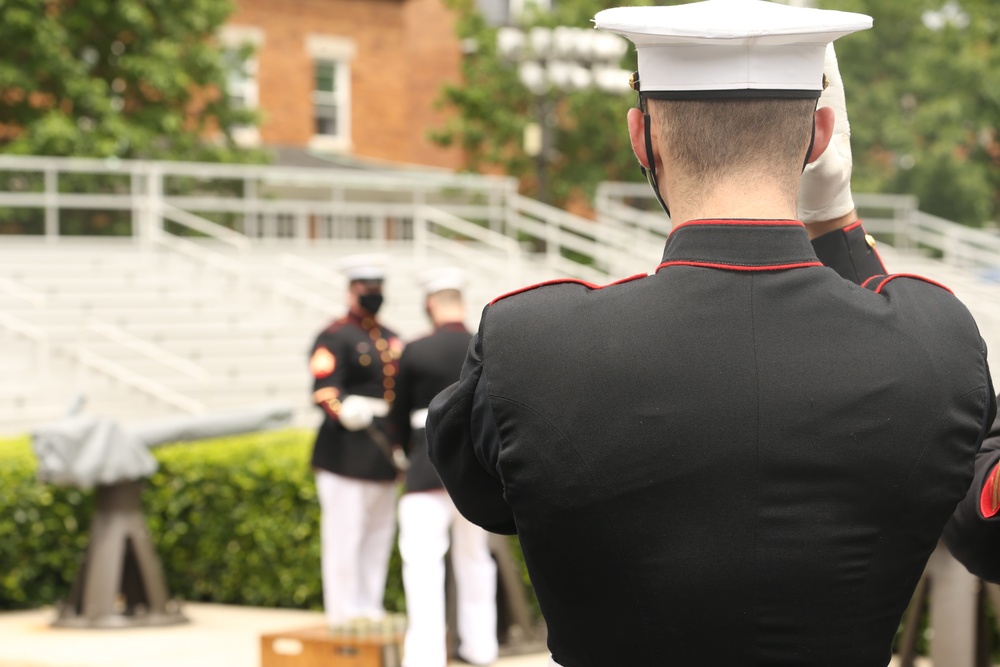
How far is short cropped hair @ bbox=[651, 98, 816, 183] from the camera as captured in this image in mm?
2066

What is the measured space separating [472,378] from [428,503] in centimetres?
557

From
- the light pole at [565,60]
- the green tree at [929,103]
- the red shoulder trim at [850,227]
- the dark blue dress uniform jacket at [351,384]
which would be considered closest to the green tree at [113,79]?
the light pole at [565,60]

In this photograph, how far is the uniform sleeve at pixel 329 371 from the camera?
839 centimetres

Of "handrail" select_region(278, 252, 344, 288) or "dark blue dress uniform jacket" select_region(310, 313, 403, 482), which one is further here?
"handrail" select_region(278, 252, 344, 288)

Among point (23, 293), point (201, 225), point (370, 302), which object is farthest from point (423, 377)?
point (201, 225)

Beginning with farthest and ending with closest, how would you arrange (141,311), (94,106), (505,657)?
(94,106)
(141,311)
(505,657)

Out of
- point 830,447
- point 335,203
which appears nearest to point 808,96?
point 830,447

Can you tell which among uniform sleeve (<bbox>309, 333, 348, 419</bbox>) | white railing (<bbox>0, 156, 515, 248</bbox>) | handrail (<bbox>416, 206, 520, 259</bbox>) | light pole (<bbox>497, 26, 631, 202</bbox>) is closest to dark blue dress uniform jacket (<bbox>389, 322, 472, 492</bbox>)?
uniform sleeve (<bbox>309, 333, 348, 419</bbox>)

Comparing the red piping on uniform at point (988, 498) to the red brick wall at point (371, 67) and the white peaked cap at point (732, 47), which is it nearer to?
the white peaked cap at point (732, 47)

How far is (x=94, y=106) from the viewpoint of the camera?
2208 centimetres

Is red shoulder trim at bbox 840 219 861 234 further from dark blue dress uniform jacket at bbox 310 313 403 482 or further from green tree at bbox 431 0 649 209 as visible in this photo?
green tree at bbox 431 0 649 209

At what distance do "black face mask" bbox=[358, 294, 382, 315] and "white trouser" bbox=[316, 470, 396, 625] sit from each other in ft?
3.30

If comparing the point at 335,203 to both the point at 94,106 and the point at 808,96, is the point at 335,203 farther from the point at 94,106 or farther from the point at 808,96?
the point at 808,96

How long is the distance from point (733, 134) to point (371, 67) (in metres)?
29.4
